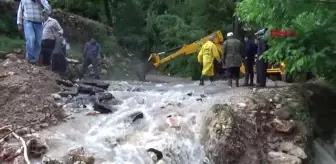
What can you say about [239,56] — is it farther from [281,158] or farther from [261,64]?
[281,158]

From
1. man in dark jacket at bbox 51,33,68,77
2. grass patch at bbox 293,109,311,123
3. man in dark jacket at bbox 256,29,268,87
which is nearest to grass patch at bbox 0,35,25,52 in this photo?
man in dark jacket at bbox 51,33,68,77

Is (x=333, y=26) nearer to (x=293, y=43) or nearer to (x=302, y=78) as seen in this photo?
(x=293, y=43)

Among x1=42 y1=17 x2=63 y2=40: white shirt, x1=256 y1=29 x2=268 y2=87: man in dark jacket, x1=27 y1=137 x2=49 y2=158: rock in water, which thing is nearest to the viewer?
x1=27 y1=137 x2=49 y2=158: rock in water

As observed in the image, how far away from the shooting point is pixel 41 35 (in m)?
12.0

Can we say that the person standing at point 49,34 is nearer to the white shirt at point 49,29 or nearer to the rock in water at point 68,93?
the white shirt at point 49,29

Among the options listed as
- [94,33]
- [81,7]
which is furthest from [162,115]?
[81,7]

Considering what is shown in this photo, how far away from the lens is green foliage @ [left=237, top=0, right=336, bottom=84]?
8805 millimetres

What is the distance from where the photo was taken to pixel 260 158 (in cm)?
889

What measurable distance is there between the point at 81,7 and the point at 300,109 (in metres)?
17.3

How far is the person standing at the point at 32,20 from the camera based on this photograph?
11648 millimetres

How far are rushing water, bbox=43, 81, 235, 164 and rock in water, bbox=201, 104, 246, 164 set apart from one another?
180 mm

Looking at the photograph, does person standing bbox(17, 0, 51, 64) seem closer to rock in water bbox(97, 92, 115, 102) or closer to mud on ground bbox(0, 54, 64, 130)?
mud on ground bbox(0, 54, 64, 130)

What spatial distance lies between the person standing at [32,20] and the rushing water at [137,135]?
2827mm

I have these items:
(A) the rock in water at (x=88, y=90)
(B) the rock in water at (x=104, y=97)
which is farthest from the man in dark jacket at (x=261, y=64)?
(A) the rock in water at (x=88, y=90)
